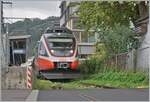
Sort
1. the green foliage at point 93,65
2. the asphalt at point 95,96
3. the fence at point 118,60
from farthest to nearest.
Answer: the green foliage at point 93,65, the fence at point 118,60, the asphalt at point 95,96

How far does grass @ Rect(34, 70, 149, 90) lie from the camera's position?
28581mm

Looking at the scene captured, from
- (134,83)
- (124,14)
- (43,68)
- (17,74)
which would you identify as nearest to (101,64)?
(124,14)

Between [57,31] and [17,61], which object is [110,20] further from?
[17,61]

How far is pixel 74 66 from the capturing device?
3688 cm

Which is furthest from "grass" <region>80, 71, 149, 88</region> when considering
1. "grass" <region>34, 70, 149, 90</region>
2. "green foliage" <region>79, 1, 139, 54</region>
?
"green foliage" <region>79, 1, 139, 54</region>

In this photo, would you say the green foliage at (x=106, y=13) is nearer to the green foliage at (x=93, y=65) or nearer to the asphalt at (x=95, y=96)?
the green foliage at (x=93, y=65)

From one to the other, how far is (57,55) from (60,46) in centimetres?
76

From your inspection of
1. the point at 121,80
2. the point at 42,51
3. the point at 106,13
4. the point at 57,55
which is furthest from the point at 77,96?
the point at 106,13

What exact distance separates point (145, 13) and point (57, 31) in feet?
23.1

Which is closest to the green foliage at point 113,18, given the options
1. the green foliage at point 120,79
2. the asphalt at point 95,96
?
the green foliage at point 120,79

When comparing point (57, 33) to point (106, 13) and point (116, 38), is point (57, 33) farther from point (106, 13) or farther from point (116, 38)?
point (116, 38)

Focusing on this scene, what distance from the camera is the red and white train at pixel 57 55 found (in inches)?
1438

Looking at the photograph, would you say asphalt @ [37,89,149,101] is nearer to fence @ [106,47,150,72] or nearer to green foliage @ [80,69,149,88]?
green foliage @ [80,69,149,88]

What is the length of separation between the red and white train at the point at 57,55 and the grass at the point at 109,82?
4.32ft
